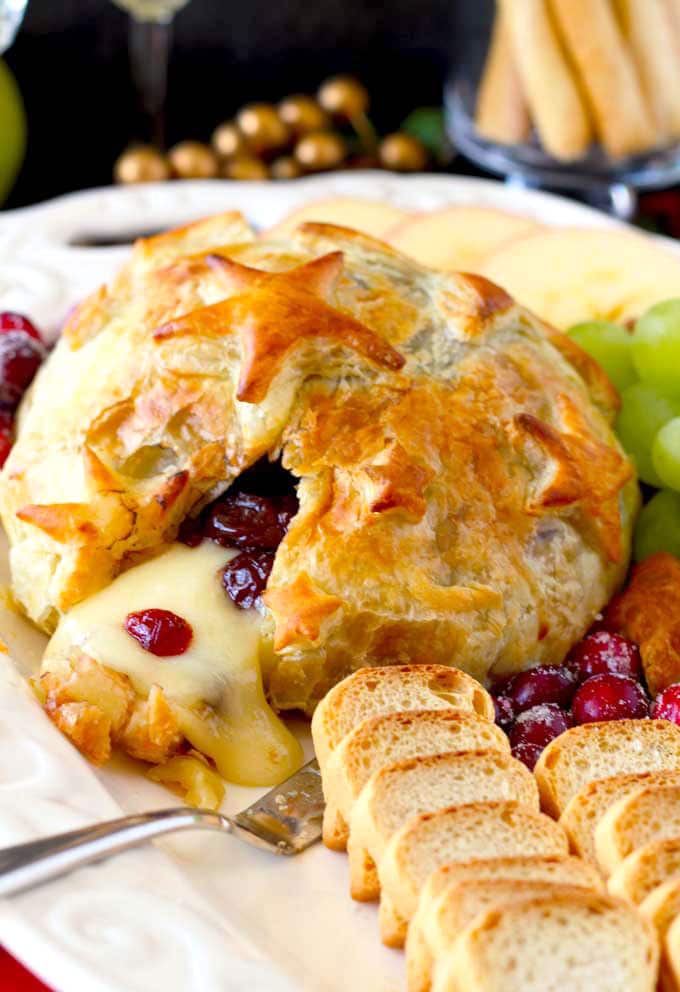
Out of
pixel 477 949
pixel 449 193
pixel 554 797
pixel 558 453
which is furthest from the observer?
pixel 449 193

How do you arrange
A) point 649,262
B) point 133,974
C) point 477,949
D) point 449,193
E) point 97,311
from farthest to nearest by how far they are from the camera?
1. point 449,193
2. point 649,262
3. point 97,311
4. point 133,974
5. point 477,949

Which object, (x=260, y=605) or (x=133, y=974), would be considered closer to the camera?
(x=133, y=974)

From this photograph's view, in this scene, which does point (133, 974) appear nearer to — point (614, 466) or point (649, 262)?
point (614, 466)

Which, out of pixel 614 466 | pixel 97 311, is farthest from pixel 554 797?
pixel 97 311

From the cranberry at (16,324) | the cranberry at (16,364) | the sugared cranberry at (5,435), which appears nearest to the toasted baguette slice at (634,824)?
the sugared cranberry at (5,435)

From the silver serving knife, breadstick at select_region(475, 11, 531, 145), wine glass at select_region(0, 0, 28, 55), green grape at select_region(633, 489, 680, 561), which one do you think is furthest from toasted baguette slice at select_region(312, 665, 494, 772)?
breadstick at select_region(475, 11, 531, 145)

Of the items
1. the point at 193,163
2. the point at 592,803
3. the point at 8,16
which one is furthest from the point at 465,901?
the point at 193,163
